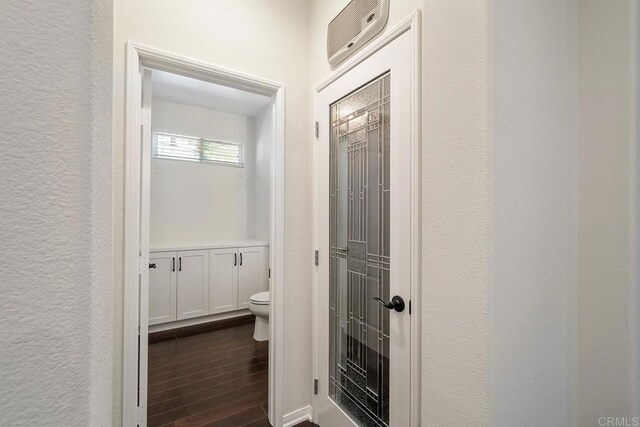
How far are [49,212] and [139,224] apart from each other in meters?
1.27

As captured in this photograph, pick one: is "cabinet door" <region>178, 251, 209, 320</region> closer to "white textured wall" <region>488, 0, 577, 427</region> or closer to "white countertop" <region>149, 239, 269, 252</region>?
"white countertop" <region>149, 239, 269, 252</region>

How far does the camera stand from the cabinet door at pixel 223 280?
3.31 metres

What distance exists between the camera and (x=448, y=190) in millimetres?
962

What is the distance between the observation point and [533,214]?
3.29 ft

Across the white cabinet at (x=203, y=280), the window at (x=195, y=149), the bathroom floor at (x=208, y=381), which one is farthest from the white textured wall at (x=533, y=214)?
the window at (x=195, y=149)

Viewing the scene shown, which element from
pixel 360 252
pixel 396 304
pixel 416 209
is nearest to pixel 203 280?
pixel 360 252

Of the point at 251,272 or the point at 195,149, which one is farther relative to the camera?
the point at 195,149

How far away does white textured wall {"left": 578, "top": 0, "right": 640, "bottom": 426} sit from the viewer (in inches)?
38.0

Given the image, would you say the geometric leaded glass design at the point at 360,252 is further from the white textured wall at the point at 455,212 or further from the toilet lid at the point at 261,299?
the toilet lid at the point at 261,299

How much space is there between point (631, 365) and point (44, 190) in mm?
1682

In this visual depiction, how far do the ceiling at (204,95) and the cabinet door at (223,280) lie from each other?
6.46 feet

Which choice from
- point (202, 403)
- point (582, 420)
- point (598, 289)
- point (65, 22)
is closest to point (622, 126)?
point (598, 289)

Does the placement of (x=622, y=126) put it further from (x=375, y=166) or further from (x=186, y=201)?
(x=186, y=201)

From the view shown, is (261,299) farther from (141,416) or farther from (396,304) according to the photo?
(396,304)
